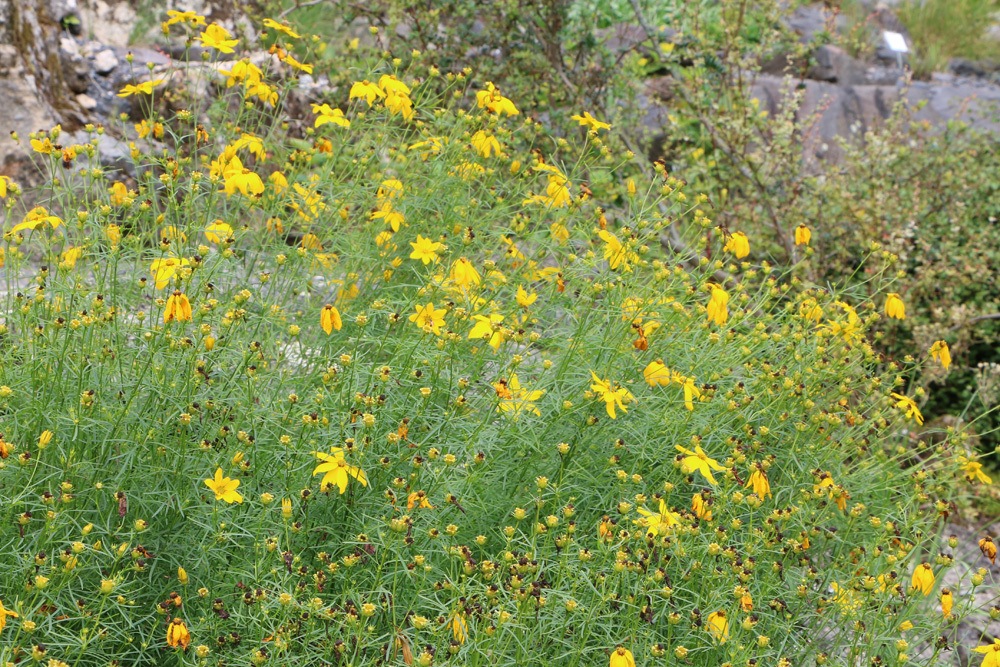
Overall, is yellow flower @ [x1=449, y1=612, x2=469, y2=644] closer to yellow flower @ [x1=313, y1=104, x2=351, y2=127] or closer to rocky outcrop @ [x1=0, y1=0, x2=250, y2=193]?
yellow flower @ [x1=313, y1=104, x2=351, y2=127]

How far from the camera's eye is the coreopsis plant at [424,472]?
2.20 metres

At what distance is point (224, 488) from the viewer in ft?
7.41

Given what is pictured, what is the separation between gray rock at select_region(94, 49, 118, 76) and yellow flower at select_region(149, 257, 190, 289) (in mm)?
4035

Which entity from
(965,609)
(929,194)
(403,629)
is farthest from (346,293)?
(929,194)

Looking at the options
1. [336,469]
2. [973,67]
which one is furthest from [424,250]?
[973,67]

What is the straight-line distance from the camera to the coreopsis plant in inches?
86.4

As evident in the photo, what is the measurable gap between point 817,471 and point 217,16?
646 cm

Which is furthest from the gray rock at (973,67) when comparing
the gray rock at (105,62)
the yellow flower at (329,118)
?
the yellow flower at (329,118)

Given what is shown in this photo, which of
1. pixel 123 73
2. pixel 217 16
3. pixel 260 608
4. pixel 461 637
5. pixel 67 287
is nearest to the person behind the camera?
pixel 461 637

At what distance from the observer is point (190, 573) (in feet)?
7.95

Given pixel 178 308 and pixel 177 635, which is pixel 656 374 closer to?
pixel 178 308

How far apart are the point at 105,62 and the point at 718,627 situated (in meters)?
5.25

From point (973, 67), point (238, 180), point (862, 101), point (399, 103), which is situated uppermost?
point (399, 103)

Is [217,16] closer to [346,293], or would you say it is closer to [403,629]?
[346,293]
